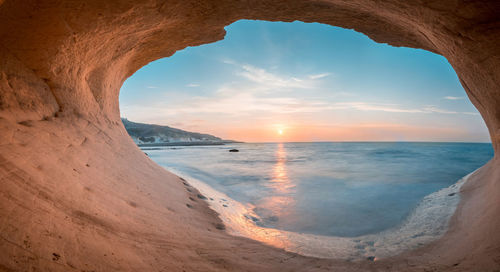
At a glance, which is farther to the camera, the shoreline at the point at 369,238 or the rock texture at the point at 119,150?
the shoreline at the point at 369,238

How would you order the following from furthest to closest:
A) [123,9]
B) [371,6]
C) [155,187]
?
[155,187]
[371,6]
[123,9]

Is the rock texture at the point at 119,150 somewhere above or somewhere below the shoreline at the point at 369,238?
above

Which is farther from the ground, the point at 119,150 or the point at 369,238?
the point at 119,150

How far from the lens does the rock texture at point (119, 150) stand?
1937 millimetres

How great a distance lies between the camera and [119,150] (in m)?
4.43

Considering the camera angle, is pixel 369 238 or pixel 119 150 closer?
pixel 369 238

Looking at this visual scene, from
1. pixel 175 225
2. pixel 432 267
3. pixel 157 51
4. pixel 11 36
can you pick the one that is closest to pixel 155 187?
pixel 175 225

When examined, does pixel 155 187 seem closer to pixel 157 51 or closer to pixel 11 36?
pixel 11 36

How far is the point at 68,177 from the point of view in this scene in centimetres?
265

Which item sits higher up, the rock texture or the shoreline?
the rock texture

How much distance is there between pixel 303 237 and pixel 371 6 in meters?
4.11

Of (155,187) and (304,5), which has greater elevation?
(304,5)

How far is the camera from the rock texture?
6.35 ft

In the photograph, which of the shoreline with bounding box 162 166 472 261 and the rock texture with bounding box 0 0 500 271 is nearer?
the rock texture with bounding box 0 0 500 271
